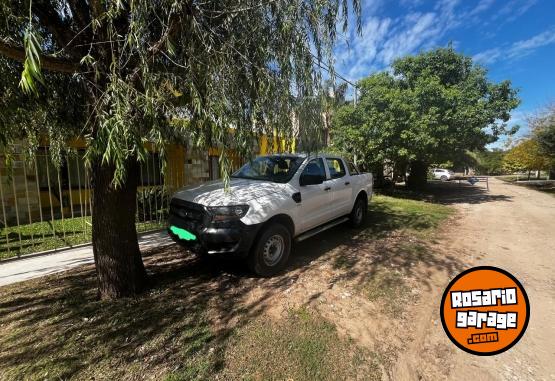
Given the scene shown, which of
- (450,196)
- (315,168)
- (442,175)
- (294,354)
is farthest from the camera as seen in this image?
(442,175)

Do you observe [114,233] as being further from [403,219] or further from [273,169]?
[403,219]

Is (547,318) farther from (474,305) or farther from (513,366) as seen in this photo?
(474,305)

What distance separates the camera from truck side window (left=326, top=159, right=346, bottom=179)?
577cm

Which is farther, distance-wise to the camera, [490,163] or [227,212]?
[490,163]

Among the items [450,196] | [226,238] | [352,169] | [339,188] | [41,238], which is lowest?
[450,196]

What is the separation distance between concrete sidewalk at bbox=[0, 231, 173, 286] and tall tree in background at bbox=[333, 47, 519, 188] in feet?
30.4

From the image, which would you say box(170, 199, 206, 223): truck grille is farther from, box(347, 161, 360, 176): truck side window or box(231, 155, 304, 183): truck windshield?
box(347, 161, 360, 176): truck side window

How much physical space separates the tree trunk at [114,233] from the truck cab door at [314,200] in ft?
7.88

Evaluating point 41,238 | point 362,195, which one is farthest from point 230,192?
point 41,238

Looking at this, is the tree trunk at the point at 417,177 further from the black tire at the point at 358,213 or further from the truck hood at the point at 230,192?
A: the truck hood at the point at 230,192

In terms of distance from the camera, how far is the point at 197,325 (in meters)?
2.93

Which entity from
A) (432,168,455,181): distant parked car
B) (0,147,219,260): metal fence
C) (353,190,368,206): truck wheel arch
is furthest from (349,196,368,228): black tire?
(432,168,455,181): distant parked car

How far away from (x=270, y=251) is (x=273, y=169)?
4.93 feet

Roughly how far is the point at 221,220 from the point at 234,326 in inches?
51.3
